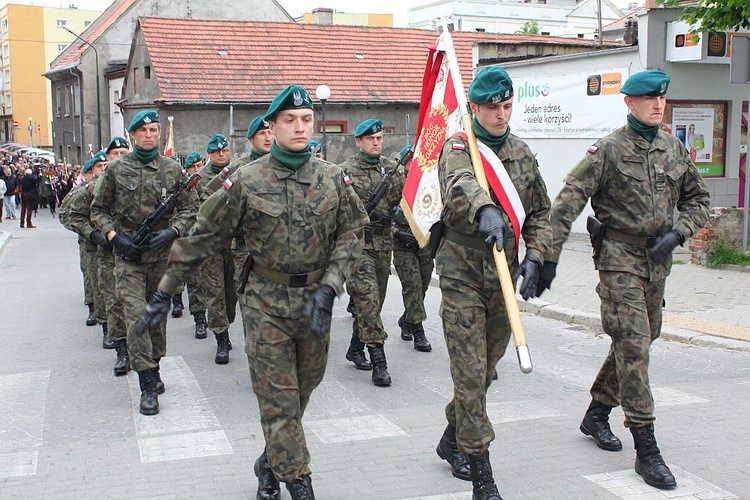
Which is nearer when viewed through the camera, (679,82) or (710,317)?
(710,317)

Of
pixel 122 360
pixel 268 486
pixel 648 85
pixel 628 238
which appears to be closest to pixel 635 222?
pixel 628 238

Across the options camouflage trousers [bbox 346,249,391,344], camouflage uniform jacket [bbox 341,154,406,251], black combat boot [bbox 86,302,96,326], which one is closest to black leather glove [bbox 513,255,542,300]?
camouflage trousers [bbox 346,249,391,344]

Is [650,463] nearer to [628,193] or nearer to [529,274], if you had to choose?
[529,274]

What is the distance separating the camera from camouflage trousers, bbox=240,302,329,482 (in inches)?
180

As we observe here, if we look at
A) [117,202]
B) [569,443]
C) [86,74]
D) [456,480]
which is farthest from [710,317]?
[86,74]

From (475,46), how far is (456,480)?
634 inches

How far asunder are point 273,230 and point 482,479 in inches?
66.1

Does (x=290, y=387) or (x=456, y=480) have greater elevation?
(x=290, y=387)

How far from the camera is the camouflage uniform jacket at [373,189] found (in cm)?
841

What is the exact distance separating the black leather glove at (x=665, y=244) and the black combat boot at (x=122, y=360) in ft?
16.0

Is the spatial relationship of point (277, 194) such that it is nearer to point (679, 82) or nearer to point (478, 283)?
point (478, 283)

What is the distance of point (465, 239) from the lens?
4.86m

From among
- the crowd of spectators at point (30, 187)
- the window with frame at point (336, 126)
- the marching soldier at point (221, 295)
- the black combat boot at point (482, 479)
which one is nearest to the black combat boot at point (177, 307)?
the marching soldier at point (221, 295)

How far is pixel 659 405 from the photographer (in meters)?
6.70
